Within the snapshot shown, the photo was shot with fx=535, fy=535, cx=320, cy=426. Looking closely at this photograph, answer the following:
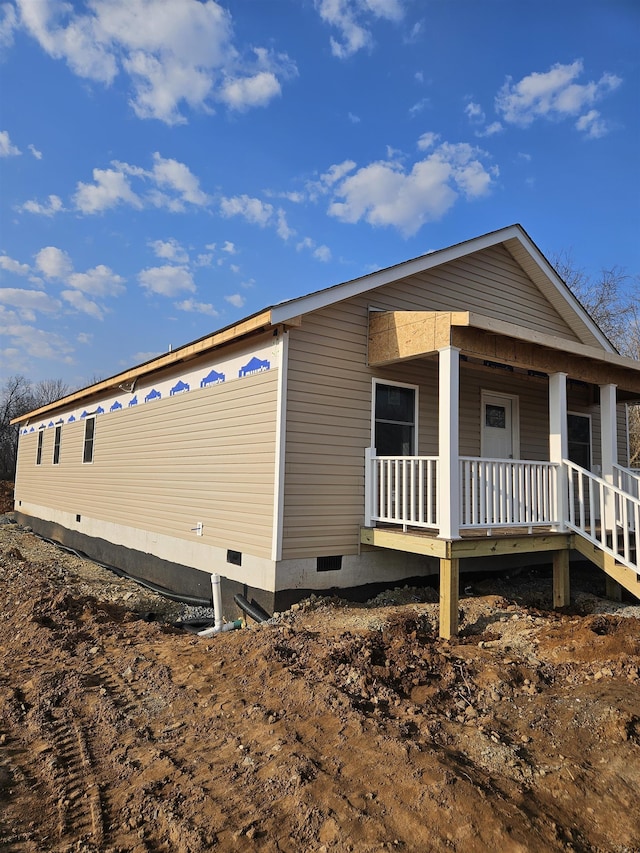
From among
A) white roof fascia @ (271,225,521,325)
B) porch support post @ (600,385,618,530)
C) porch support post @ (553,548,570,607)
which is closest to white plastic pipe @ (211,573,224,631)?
white roof fascia @ (271,225,521,325)

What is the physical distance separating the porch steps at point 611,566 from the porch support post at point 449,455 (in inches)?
81.3

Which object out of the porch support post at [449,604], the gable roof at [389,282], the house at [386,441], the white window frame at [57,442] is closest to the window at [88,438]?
the gable roof at [389,282]

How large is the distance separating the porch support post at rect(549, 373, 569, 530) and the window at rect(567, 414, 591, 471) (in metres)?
3.66

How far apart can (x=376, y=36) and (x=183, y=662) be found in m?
10.3

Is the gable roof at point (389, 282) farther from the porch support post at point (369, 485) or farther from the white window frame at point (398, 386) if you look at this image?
the porch support post at point (369, 485)

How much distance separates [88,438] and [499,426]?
10.4 metres

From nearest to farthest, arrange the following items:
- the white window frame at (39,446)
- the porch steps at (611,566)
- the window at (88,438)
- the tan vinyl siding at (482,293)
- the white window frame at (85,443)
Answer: the porch steps at (611,566) < the tan vinyl siding at (482,293) < the white window frame at (85,443) < the window at (88,438) < the white window frame at (39,446)

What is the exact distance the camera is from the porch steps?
6.23 metres

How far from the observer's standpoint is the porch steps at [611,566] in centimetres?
623

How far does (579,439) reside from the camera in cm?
1101

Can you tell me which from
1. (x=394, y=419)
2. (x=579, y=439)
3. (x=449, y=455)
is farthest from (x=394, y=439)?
(x=579, y=439)

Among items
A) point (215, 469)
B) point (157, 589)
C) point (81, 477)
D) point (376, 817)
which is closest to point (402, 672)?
point (376, 817)

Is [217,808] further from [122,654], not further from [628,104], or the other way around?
[628,104]

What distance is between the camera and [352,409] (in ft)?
24.8
